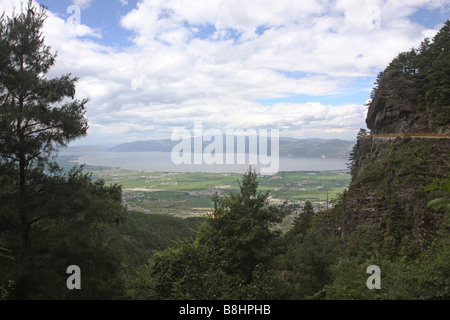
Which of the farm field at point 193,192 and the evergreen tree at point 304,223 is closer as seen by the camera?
the evergreen tree at point 304,223

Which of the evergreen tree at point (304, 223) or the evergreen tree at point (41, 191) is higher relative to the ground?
the evergreen tree at point (41, 191)

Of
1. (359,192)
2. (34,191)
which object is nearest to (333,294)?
(34,191)

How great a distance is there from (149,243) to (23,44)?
34879 millimetres

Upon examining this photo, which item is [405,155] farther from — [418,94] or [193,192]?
[193,192]

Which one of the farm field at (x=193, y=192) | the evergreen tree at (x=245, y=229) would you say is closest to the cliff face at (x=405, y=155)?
the evergreen tree at (x=245, y=229)

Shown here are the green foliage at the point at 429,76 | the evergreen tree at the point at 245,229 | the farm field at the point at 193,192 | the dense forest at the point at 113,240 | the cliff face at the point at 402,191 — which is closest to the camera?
the dense forest at the point at 113,240

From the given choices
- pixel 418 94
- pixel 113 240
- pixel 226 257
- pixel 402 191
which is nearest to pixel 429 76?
pixel 418 94

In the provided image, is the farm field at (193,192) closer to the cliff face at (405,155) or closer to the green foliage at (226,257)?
the cliff face at (405,155)

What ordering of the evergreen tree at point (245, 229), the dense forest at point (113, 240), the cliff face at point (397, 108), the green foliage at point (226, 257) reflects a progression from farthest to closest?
the cliff face at point (397, 108), the evergreen tree at point (245, 229), the green foliage at point (226, 257), the dense forest at point (113, 240)

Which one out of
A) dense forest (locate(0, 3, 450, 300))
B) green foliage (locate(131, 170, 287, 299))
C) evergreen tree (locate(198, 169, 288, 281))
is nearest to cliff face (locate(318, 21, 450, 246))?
dense forest (locate(0, 3, 450, 300))

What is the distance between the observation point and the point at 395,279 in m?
6.59

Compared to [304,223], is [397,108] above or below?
above

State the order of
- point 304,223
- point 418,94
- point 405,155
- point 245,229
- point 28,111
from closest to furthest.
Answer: point 28,111
point 245,229
point 405,155
point 418,94
point 304,223

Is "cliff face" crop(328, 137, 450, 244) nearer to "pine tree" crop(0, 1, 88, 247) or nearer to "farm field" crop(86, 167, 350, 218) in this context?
"pine tree" crop(0, 1, 88, 247)
